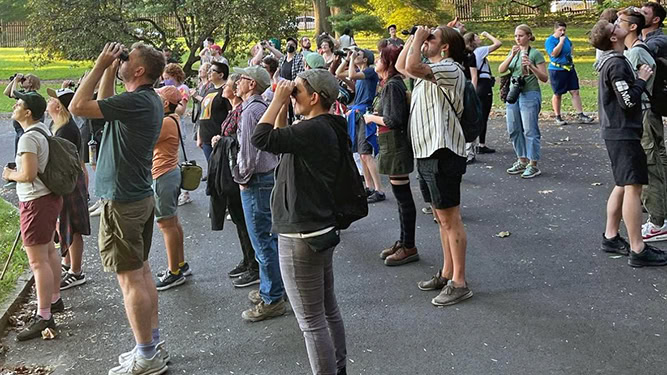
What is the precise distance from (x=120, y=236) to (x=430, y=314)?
219 cm

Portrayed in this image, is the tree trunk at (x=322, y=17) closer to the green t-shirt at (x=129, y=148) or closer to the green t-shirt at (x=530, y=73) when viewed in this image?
the green t-shirt at (x=530, y=73)

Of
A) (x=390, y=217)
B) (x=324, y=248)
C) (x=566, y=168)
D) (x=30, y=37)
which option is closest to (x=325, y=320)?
(x=324, y=248)

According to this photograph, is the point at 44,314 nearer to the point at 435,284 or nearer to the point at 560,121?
the point at 435,284

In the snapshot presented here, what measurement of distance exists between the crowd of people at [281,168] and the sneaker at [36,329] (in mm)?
10

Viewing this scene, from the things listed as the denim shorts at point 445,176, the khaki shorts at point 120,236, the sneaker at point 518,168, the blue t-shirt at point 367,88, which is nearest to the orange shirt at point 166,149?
the khaki shorts at point 120,236

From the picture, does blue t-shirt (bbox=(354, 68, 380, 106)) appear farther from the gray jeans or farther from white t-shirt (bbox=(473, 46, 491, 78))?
the gray jeans

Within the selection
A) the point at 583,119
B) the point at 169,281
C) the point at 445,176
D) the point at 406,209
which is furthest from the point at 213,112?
the point at 583,119

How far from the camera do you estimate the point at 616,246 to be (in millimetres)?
6086

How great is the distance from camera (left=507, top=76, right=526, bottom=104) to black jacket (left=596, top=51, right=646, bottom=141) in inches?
126

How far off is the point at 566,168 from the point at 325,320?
20.9 feet

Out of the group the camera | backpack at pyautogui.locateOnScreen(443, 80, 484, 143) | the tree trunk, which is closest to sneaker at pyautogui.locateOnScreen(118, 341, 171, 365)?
backpack at pyautogui.locateOnScreen(443, 80, 484, 143)

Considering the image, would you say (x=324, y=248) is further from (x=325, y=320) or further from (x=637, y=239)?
(x=637, y=239)

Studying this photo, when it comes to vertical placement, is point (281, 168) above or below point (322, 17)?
below

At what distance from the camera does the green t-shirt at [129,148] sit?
417 centimetres
